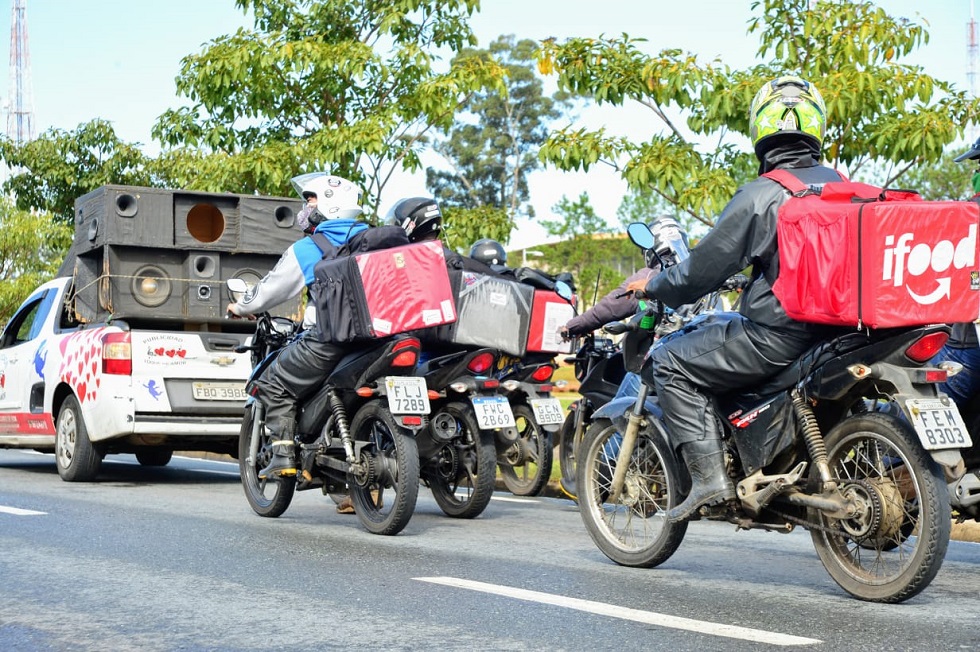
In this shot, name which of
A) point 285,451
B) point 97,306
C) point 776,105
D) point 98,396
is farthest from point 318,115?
point 776,105

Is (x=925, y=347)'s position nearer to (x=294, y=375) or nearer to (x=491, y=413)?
(x=491, y=413)

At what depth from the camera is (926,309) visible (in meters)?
5.24

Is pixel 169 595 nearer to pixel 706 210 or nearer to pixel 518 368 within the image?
pixel 518 368

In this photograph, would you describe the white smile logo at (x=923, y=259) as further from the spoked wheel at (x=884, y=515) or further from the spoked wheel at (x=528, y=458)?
the spoked wheel at (x=528, y=458)

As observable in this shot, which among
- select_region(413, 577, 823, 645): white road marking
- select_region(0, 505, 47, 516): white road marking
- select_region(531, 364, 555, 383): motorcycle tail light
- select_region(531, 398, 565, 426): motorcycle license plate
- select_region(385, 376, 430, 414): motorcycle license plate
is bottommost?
select_region(413, 577, 823, 645): white road marking

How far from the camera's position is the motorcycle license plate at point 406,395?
7918mm

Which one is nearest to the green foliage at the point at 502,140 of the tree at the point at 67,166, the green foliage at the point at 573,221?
the green foliage at the point at 573,221

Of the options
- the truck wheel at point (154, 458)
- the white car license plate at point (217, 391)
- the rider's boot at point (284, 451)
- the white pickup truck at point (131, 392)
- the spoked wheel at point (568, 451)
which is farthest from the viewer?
the truck wheel at point (154, 458)

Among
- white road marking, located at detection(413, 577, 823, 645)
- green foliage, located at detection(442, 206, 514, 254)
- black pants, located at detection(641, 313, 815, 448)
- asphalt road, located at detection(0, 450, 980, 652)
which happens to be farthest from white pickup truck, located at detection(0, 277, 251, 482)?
black pants, located at detection(641, 313, 815, 448)

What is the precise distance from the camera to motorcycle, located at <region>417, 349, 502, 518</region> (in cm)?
877

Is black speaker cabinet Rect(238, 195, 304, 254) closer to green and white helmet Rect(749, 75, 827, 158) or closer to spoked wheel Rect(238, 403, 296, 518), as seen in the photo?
spoked wheel Rect(238, 403, 296, 518)

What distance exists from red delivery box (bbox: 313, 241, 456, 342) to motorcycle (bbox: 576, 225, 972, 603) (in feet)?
6.05

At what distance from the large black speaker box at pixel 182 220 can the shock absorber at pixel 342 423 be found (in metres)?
4.38

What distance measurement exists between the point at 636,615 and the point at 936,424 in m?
Answer: 1.32
